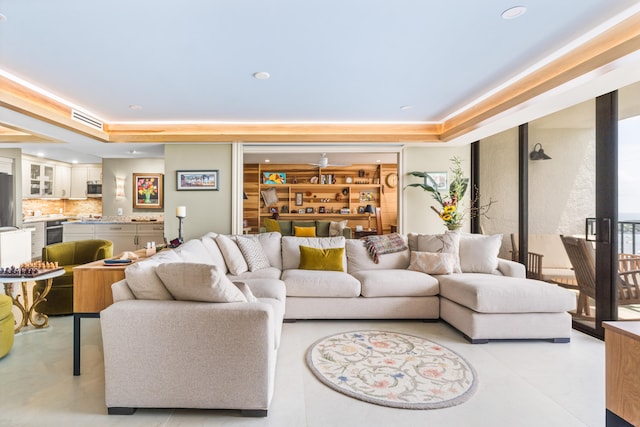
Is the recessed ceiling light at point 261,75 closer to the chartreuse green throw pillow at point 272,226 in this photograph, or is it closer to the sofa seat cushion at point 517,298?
the sofa seat cushion at point 517,298

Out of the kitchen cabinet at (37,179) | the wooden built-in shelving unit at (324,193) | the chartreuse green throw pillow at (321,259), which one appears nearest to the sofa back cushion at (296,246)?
the chartreuse green throw pillow at (321,259)

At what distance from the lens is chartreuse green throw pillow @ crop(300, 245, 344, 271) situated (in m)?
4.17

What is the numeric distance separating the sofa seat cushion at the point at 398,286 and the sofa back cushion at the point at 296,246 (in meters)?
0.67

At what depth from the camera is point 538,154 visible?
4.20 m

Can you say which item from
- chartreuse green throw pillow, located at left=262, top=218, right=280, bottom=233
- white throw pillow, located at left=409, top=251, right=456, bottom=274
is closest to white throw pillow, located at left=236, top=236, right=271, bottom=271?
white throw pillow, located at left=409, top=251, right=456, bottom=274

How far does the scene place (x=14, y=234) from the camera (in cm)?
572

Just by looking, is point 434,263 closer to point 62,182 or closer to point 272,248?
point 272,248

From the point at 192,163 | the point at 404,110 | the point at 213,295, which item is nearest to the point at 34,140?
the point at 192,163

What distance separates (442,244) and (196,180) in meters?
3.82

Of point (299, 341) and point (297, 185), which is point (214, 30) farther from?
point (297, 185)

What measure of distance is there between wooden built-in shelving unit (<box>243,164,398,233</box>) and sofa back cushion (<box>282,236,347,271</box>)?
13.3 ft

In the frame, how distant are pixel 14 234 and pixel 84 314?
15.5ft

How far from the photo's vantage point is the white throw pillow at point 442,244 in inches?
164

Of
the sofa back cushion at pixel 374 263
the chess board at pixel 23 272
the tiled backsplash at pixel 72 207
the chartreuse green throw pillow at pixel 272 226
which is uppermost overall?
the tiled backsplash at pixel 72 207
